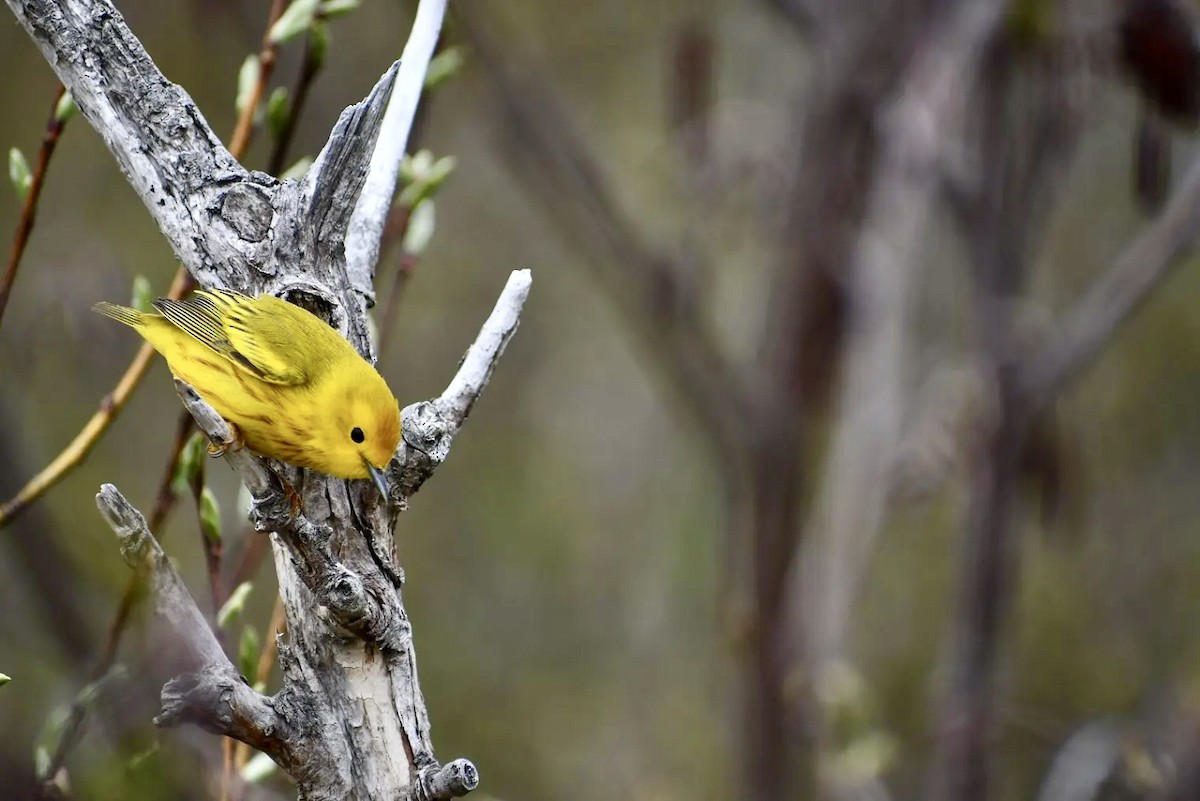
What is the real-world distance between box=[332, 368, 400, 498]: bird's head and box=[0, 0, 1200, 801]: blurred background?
0.87ft

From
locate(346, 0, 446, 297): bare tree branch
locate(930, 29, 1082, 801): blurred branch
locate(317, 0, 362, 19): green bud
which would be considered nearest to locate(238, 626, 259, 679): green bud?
locate(346, 0, 446, 297): bare tree branch

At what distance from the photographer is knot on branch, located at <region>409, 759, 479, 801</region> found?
1.23 m

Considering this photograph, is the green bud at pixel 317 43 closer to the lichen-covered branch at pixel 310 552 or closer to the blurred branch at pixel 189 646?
the lichen-covered branch at pixel 310 552

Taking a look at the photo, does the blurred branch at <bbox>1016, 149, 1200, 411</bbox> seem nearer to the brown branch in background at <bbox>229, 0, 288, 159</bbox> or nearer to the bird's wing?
the bird's wing

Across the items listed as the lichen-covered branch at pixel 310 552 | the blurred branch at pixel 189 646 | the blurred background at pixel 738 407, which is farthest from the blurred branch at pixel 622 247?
the blurred branch at pixel 189 646

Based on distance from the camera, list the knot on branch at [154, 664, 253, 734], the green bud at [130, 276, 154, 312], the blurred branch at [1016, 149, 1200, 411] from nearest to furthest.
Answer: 1. the knot on branch at [154, 664, 253, 734]
2. the green bud at [130, 276, 154, 312]
3. the blurred branch at [1016, 149, 1200, 411]

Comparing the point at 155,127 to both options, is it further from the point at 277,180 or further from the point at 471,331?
the point at 471,331

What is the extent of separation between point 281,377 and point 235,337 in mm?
102

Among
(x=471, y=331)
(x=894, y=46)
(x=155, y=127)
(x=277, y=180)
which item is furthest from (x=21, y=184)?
(x=471, y=331)

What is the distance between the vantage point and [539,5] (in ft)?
21.1

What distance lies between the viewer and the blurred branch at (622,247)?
292cm

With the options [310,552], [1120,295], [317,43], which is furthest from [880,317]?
[310,552]

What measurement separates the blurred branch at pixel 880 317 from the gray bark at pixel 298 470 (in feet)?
4.34

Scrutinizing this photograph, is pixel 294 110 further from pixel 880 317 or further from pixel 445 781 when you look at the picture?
pixel 880 317
